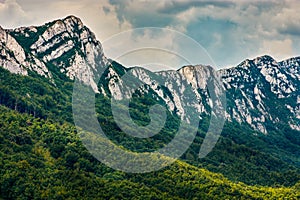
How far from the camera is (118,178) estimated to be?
367 feet

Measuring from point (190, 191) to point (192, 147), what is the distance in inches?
2900

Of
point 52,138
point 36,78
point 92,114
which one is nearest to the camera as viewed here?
point 52,138

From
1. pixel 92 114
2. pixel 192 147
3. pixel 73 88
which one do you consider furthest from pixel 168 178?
pixel 73 88

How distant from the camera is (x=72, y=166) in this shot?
115625mm

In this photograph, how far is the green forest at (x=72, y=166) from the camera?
326ft

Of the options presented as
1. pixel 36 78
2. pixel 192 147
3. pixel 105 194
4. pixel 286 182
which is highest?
pixel 36 78

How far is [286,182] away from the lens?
158 meters

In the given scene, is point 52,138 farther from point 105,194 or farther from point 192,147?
point 192,147

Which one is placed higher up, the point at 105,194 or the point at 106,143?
the point at 106,143

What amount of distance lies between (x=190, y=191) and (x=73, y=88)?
9625 cm

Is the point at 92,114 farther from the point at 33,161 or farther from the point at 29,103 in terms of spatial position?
the point at 33,161

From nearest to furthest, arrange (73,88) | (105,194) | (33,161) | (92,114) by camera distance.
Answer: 1. (105,194)
2. (33,161)
3. (92,114)
4. (73,88)

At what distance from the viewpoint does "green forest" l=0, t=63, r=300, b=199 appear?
3912 inches

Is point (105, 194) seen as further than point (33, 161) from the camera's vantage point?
No
